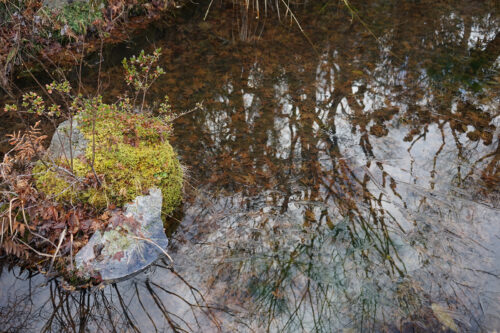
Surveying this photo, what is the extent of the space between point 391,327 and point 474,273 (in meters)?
0.93

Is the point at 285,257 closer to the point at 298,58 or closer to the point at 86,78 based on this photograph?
the point at 298,58

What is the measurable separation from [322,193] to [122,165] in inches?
80.3

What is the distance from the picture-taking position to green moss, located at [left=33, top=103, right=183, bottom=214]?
3.63 metres

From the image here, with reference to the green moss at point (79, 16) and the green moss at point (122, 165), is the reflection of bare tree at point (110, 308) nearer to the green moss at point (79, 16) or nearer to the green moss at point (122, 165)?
the green moss at point (122, 165)

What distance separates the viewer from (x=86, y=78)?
20.6ft

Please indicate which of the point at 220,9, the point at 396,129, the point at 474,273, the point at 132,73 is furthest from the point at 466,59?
the point at 132,73

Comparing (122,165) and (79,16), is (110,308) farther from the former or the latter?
(79,16)

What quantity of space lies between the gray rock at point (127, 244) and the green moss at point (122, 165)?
20 centimetres

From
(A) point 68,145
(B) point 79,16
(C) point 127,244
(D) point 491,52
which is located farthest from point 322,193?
(B) point 79,16

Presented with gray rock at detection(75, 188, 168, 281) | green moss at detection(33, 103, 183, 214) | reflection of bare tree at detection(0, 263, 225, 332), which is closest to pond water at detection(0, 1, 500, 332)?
reflection of bare tree at detection(0, 263, 225, 332)

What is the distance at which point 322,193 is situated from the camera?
4.23m

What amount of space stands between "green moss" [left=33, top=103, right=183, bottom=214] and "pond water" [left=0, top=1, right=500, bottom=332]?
0.47 meters

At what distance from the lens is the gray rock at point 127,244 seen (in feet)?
11.1

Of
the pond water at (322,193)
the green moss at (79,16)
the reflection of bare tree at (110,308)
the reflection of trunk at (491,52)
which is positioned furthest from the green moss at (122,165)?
the reflection of trunk at (491,52)
